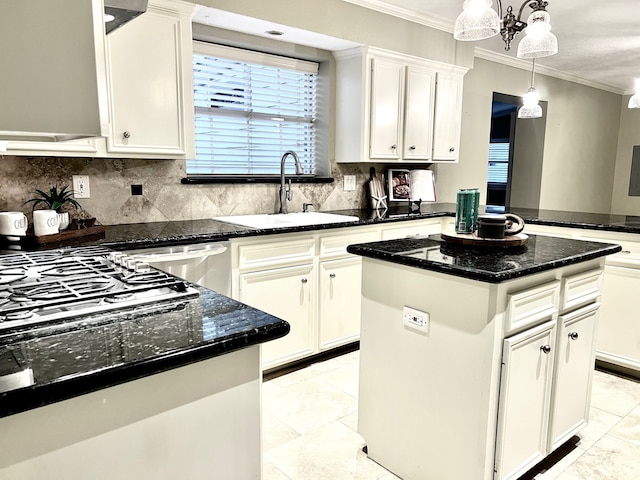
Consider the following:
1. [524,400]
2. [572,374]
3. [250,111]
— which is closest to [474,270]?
[524,400]

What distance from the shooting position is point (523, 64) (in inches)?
210

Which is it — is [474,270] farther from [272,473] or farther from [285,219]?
[285,219]

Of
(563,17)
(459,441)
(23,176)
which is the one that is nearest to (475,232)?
(459,441)

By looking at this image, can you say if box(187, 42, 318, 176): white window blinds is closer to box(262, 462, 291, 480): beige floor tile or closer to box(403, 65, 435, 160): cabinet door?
box(403, 65, 435, 160): cabinet door

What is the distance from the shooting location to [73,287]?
3.96ft

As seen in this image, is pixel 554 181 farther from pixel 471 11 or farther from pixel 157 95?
pixel 157 95

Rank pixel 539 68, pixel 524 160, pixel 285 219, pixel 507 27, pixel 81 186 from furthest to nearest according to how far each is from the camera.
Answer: pixel 524 160 < pixel 539 68 < pixel 285 219 < pixel 81 186 < pixel 507 27

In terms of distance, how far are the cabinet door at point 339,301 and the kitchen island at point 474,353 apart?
1.01 meters

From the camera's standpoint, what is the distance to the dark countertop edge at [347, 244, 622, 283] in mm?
1587

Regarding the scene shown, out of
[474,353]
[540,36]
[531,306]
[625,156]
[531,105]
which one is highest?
[540,36]

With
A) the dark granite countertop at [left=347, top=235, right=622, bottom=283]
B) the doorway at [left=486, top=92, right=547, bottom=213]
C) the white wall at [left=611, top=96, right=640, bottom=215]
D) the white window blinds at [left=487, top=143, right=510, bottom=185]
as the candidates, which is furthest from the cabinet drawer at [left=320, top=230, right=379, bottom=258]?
the white wall at [left=611, top=96, right=640, bottom=215]

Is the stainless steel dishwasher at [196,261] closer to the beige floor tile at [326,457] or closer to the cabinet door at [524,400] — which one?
the beige floor tile at [326,457]

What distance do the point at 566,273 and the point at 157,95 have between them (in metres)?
2.26

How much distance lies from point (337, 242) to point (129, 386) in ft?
7.54
